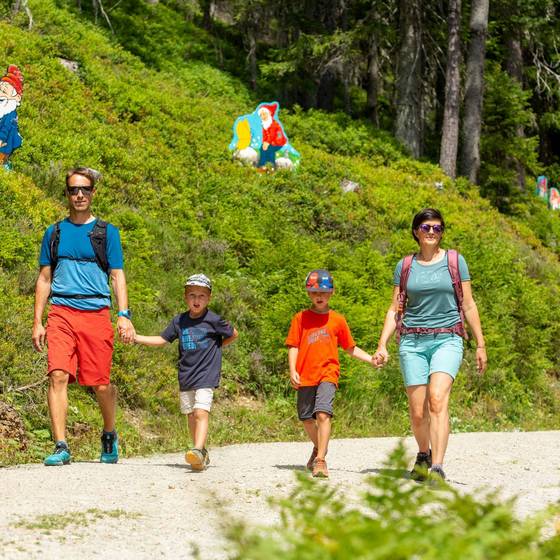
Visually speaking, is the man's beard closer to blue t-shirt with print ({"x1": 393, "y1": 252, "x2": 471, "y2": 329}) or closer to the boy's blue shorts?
blue t-shirt with print ({"x1": 393, "y1": 252, "x2": 471, "y2": 329})

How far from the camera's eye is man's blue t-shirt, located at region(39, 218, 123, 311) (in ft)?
24.0

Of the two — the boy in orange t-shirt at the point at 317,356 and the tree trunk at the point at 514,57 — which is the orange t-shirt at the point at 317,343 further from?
the tree trunk at the point at 514,57

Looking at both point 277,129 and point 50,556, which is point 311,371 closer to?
point 50,556

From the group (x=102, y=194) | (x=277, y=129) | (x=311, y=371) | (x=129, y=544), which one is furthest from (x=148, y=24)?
(x=129, y=544)

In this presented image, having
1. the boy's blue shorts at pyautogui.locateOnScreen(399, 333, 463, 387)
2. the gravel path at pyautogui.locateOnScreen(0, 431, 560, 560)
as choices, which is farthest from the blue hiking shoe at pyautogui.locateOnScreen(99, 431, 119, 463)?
the boy's blue shorts at pyautogui.locateOnScreen(399, 333, 463, 387)

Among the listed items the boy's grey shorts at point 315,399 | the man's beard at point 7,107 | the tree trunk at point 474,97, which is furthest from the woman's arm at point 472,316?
the tree trunk at point 474,97

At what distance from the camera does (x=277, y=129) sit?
19.6 meters

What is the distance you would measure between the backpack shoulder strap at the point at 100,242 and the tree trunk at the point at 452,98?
18922 millimetres

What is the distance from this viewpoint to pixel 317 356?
743cm

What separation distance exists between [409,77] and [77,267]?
20683 millimetres

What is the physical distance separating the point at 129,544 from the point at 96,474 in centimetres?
230

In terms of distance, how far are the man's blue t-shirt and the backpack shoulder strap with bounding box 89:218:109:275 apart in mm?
25

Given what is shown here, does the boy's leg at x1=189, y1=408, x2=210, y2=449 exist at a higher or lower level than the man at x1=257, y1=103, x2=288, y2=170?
lower

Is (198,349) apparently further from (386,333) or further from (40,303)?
(386,333)
